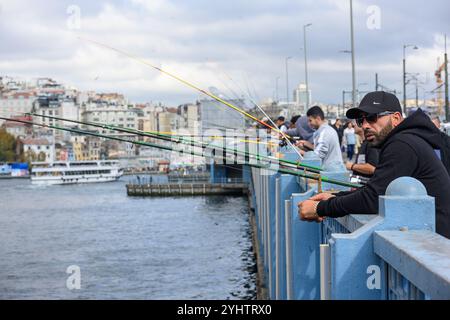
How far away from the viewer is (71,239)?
187ft

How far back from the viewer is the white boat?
139 metres

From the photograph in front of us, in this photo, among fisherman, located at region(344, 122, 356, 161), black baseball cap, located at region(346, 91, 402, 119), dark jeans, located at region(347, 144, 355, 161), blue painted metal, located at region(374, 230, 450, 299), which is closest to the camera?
blue painted metal, located at region(374, 230, 450, 299)

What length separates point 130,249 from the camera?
1964 inches

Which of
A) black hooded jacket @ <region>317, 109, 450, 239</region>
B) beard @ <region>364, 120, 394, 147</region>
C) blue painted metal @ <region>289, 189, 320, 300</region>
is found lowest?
blue painted metal @ <region>289, 189, 320, 300</region>

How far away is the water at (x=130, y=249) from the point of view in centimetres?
3362

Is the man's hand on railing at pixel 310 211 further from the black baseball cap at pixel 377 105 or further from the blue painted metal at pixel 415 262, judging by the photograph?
the blue painted metal at pixel 415 262

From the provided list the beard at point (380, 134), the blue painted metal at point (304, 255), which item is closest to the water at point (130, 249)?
the blue painted metal at point (304, 255)

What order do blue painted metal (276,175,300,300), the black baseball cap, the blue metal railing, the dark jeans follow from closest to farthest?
the blue metal railing
the black baseball cap
blue painted metal (276,175,300,300)
the dark jeans

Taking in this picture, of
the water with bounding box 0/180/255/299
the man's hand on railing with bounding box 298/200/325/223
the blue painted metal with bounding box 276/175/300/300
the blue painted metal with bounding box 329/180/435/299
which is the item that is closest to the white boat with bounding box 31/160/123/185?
the water with bounding box 0/180/255/299

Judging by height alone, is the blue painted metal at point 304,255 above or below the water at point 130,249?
above

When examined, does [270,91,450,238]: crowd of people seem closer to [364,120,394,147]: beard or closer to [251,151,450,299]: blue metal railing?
[364,120,394,147]: beard
